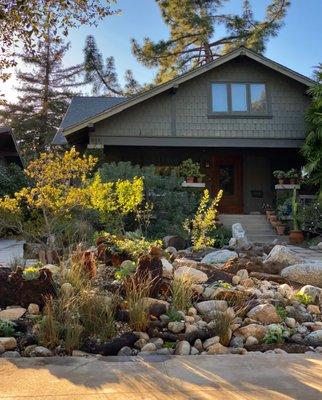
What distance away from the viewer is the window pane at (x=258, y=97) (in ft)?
52.3

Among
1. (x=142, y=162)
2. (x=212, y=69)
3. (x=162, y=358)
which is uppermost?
(x=212, y=69)

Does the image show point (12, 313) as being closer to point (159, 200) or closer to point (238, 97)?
point (159, 200)

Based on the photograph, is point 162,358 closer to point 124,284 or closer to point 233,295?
point 124,284

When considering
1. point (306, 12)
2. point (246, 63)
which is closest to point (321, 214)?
point (246, 63)

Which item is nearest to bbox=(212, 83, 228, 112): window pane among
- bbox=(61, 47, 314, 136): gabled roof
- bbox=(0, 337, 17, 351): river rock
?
bbox=(61, 47, 314, 136): gabled roof

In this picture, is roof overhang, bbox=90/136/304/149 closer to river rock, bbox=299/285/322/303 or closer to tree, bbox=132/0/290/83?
river rock, bbox=299/285/322/303

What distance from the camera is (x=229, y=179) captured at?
1775 cm

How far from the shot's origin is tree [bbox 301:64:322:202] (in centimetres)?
1444

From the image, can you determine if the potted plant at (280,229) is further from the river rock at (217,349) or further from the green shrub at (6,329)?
the green shrub at (6,329)

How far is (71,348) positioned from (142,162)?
44.2ft

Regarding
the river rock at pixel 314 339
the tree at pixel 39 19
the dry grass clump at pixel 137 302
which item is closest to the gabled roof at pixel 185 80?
the tree at pixel 39 19

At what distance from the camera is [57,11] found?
4.36 meters

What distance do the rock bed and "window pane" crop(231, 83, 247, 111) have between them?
1042 centimetres

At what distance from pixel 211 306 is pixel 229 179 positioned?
1301 centimetres
